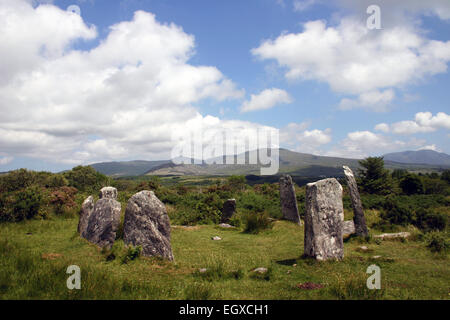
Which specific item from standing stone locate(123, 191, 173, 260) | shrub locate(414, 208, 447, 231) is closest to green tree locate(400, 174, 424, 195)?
shrub locate(414, 208, 447, 231)

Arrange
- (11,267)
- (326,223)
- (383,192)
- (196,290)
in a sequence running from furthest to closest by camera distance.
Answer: (383,192) < (326,223) < (11,267) < (196,290)

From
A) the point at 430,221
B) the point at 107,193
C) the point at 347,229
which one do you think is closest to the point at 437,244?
the point at 347,229

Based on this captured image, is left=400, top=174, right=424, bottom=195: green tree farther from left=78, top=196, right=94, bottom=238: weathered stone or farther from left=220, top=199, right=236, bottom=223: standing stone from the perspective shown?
left=78, top=196, right=94, bottom=238: weathered stone

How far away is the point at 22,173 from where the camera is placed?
39.2m

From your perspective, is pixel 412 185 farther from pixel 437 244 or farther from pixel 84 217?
pixel 84 217

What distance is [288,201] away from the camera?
21.0 meters

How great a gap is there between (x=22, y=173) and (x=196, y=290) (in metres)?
44.0

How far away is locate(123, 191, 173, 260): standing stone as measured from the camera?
1030cm

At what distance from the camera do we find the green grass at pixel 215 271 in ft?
20.2

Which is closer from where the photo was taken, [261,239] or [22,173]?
[261,239]

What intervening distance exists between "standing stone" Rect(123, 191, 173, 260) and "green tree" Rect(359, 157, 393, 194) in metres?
34.5
